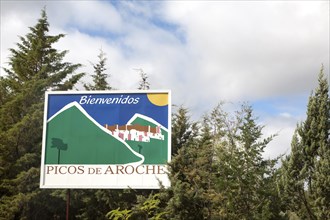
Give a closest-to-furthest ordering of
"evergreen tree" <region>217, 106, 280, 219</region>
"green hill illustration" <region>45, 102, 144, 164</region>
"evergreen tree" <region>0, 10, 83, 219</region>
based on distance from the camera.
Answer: "evergreen tree" <region>217, 106, 280, 219</region> < "green hill illustration" <region>45, 102, 144, 164</region> < "evergreen tree" <region>0, 10, 83, 219</region>

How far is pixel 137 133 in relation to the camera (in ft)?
47.2

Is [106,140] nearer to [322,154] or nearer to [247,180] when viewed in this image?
[247,180]

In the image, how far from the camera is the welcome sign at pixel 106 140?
14.2 meters

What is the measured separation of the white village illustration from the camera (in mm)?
14328

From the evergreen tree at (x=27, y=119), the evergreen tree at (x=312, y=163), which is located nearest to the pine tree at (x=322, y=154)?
the evergreen tree at (x=312, y=163)

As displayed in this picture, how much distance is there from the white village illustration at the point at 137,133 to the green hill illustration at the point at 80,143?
8.4 inches

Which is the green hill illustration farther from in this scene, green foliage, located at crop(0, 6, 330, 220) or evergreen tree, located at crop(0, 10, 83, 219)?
evergreen tree, located at crop(0, 10, 83, 219)

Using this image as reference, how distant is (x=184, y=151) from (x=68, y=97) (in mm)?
4378

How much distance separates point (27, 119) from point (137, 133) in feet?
24.4

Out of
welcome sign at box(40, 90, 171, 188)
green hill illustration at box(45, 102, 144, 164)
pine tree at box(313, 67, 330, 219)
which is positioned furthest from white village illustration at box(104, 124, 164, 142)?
pine tree at box(313, 67, 330, 219)

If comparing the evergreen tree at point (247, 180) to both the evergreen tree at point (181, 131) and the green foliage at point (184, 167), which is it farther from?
the evergreen tree at point (181, 131)

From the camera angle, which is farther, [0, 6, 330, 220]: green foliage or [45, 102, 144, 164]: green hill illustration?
[45, 102, 144, 164]: green hill illustration

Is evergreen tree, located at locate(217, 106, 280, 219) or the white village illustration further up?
the white village illustration

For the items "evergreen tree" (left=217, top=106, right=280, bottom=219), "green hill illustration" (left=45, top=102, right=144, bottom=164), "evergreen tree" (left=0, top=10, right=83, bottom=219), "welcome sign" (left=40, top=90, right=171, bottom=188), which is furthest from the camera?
"evergreen tree" (left=0, top=10, right=83, bottom=219)
